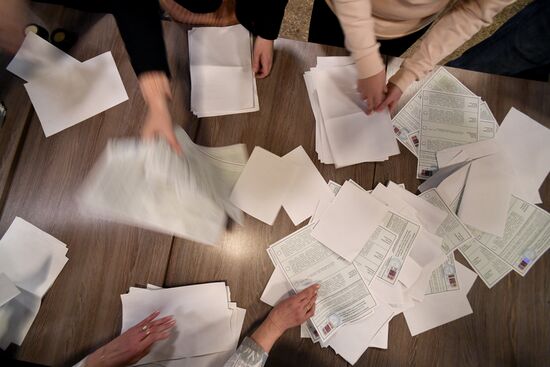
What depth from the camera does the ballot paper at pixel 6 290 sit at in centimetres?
92

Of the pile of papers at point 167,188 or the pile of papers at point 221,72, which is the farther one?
the pile of papers at point 221,72

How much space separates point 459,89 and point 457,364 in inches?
33.0

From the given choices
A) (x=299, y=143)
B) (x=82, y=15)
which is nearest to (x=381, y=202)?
(x=299, y=143)

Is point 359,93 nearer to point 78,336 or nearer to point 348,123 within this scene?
point 348,123

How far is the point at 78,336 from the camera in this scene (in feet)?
3.18

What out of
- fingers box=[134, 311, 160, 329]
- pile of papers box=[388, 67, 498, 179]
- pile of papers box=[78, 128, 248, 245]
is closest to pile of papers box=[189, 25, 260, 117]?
pile of papers box=[78, 128, 248, 245]

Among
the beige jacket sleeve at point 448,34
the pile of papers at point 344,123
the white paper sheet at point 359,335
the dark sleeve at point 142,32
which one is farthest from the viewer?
the pile of papers at point 344,123

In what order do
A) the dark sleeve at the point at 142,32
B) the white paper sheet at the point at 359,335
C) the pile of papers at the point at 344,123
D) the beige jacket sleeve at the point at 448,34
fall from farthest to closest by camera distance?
the pile of papers at the point at 344,123, the white paper sheet at the point at 359,335, the beige jacket sleeve at the point at 448,34, the dark sleeve at the point at 142,32

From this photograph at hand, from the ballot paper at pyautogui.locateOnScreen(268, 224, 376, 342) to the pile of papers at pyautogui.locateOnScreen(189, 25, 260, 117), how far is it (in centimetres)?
44

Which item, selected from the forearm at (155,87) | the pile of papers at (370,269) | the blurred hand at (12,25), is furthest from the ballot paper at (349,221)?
the blurred hand at (12,25)

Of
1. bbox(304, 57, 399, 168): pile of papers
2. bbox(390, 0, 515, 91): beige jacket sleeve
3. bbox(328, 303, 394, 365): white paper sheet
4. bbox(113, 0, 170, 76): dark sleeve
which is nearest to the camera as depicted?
bbox(113, 0, 170, 76): dark sleeve

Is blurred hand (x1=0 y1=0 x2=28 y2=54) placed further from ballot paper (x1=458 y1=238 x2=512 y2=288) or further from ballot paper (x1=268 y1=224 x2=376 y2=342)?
ballot paper (x1=458 y1=238 x2=512 y2=288)

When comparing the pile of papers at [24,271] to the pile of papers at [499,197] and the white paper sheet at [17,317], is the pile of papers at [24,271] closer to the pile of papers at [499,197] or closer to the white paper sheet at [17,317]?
the white paper sheet at [17,317]

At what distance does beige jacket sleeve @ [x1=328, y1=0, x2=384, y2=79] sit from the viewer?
0.84m
